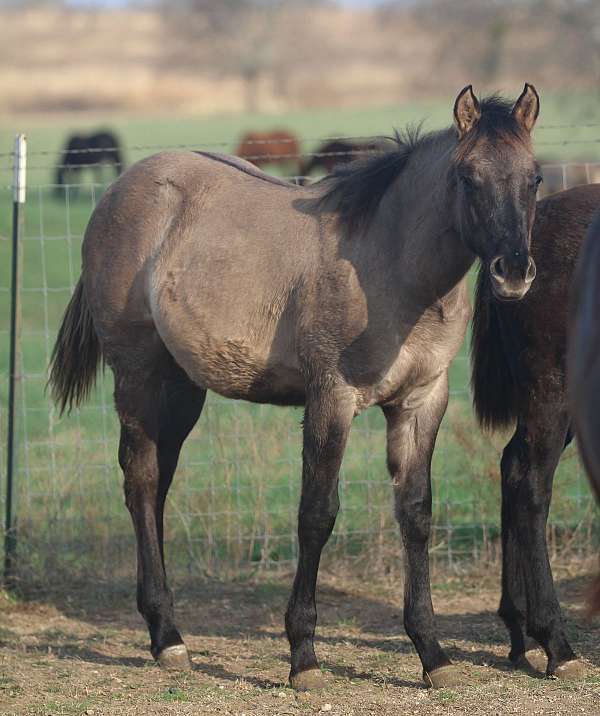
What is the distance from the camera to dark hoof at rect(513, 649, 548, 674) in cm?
475

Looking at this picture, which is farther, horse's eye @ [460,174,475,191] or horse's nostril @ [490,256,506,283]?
horse's eye @ [460,174,475,191]

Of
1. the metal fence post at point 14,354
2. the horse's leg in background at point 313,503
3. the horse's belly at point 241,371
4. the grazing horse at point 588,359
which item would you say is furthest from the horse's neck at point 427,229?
the metal fence post at point 14,354

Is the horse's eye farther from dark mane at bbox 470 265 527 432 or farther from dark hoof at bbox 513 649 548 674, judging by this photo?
dark hoof at bbox 513 649 548 674

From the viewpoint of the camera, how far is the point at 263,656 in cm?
509

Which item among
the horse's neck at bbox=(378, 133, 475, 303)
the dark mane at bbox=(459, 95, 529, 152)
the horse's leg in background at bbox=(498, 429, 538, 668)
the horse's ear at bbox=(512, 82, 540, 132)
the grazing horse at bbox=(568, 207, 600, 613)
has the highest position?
the horse's ear at bbox=(512, 82, 540, 132)

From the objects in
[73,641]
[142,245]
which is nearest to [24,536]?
[73,641]

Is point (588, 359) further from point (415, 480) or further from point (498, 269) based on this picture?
point (415, 480)

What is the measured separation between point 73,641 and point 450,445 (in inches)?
106

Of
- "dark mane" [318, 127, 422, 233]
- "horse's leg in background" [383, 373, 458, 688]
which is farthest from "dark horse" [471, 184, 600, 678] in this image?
"dark mane" [318, 127, 422, 233]

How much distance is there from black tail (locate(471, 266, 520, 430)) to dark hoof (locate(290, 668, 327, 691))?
139 cm

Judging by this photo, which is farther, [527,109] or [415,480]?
[415,480]

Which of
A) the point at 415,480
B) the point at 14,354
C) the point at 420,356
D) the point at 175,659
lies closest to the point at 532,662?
the point at 415,480

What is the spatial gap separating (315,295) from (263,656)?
1.67 meters

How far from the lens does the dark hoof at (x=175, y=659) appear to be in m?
4.95
